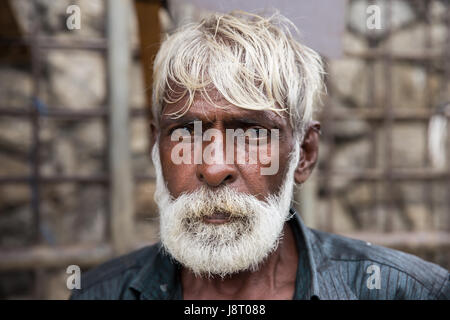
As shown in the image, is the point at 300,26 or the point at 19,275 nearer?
the point at 300,26

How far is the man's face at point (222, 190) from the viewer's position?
1.37m

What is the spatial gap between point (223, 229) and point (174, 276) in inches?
13.9

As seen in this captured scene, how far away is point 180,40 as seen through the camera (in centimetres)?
153

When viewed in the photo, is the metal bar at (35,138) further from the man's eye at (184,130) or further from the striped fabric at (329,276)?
the man's eye at (184,130)

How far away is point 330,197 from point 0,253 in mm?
2374

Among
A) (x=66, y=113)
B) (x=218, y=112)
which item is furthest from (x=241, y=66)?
(x=66, y=113)

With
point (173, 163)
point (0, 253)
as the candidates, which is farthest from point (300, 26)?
point (0, 253)

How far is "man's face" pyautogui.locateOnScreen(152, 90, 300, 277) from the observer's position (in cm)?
137

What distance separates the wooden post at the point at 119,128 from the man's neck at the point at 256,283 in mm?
1566

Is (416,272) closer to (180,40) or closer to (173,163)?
(173,163)

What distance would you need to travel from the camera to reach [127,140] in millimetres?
3088

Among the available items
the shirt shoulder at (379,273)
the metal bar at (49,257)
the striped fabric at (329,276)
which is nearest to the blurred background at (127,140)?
the metal bar at (49,257)

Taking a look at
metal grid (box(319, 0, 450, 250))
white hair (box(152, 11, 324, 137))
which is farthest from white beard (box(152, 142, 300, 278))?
metal grid (box(319, 0, 450, 250))
